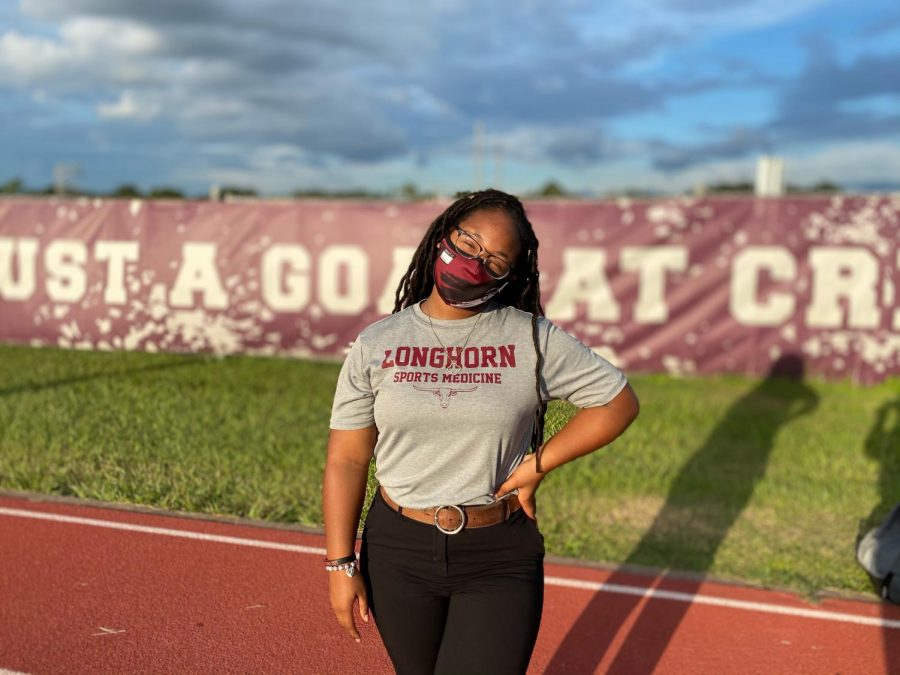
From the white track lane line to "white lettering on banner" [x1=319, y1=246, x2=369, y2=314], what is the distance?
23.7 ft

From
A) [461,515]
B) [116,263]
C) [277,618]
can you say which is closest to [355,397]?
[461,515]

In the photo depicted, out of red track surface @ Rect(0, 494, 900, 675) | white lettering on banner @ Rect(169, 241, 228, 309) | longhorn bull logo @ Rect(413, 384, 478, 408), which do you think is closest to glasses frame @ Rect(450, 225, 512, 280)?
longhorn bull logo @ Rect(413, 384, 478, 408)

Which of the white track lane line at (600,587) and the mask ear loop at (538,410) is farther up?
the mask ear loop at (538,410)

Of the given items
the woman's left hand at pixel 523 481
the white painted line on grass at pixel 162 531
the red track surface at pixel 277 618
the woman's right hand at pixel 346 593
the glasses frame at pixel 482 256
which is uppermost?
the glasses frame at pixel 482 256

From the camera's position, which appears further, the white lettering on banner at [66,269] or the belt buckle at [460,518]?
the white lettering on banner at [66,269]

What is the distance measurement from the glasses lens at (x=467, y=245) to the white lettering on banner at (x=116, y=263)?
11.9 metres

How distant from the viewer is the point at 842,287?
1214 cm

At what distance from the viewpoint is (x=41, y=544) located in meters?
5.89

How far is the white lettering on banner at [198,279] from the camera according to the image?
1354 centimetres

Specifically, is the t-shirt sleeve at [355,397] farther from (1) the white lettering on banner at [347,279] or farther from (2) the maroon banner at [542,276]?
(1) the white lettering on banner at [347,279]

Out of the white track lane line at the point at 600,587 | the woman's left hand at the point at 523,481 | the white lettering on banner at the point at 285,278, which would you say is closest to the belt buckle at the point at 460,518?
the woman's left hand at the point at 523,481

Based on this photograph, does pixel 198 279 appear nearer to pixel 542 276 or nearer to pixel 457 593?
pixel 542 276

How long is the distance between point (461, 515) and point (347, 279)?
428 inches

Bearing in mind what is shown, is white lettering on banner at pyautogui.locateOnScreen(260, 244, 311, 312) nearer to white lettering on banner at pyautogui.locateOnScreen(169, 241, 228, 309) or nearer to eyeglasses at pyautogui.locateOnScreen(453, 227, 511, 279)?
white lettering on banner at pyautogui.locateOnScreen(169, 241, 228, 309)
